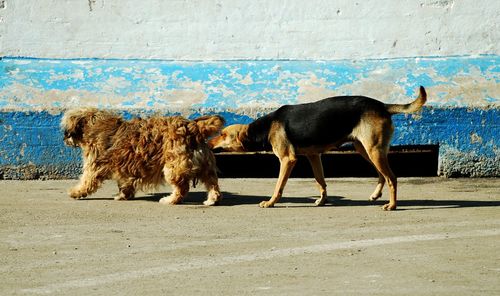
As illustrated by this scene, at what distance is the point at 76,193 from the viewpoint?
388 inches

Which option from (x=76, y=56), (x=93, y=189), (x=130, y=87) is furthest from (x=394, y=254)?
(x=76, y=56)

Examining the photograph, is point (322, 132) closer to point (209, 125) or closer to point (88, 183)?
point (209, 125)

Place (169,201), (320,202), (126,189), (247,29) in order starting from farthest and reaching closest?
(247,29), (126,189), (320,202), (169,201)

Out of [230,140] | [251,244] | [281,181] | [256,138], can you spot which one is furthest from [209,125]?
[251,244]

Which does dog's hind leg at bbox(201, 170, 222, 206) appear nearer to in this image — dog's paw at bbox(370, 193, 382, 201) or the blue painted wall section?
dog's paw at bbox(370, 193, 382, 201)

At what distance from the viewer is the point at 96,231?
7.90 m

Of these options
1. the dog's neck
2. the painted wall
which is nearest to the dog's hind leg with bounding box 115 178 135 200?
the dog's neck

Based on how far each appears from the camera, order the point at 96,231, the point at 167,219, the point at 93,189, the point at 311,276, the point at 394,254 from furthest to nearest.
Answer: the point at 93,189, the point at 167,219, the point at 96,231, the point at 394,254, the point at 311,276

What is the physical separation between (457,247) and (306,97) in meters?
4.93

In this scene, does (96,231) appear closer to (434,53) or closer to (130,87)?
(130,87)

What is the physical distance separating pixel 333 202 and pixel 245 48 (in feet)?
10.3

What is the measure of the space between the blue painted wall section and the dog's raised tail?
1970 mm

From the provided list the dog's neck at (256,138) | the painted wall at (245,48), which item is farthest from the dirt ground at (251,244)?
the painted wall at (245,48)

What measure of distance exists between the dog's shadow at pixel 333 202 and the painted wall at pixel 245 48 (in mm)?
1910
